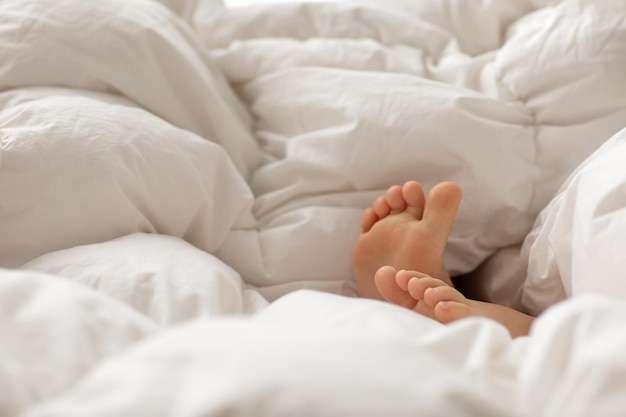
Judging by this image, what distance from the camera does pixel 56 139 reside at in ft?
3.09

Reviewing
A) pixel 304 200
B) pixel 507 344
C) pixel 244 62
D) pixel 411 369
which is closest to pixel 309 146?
pixel 304 200

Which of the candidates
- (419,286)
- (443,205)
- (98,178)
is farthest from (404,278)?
(98,178)

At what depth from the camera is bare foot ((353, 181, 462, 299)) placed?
1.03m

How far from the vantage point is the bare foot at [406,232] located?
103cm

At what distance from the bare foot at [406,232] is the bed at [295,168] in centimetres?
5

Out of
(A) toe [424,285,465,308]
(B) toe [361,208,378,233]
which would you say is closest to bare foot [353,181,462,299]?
(B) toe [361,208,378,233]

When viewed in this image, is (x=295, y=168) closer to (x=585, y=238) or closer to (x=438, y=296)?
(x=438, y=296)

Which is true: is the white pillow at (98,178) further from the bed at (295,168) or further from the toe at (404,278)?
the toe at (404,278)

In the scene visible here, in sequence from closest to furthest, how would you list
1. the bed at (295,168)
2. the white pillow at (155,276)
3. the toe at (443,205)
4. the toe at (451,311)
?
the bed at (295,168), the white pillow at (155,276), the toe at (451,311), the toe at (443,205)

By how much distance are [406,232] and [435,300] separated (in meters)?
0.15

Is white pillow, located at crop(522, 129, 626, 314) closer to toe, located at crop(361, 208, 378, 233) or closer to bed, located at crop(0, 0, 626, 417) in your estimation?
bed, located at crop(0, 0, 626, 417)

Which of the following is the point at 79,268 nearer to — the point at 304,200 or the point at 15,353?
the point at 15,353

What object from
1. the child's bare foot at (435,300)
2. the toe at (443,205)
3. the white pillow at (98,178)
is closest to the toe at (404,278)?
the child's bare foot at (435,300)

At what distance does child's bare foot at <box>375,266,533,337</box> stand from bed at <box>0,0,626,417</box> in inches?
3.0
